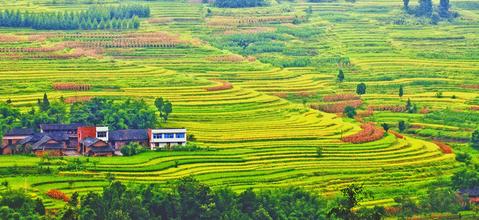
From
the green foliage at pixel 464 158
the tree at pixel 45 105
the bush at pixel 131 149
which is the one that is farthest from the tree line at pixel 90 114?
the green foliage at pixel 464 158

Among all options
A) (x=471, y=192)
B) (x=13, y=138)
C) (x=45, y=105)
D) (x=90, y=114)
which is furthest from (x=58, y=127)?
(x=471, y=192)

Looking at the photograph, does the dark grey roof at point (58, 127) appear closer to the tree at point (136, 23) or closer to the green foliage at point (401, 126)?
the green foliage at point (401, 126)

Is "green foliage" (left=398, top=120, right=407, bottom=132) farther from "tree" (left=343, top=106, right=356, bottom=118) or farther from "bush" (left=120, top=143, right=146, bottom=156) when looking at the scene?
"bush" (left=120, top=143, right=146, bottom=156)

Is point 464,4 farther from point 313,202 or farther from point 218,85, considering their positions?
point 313,202

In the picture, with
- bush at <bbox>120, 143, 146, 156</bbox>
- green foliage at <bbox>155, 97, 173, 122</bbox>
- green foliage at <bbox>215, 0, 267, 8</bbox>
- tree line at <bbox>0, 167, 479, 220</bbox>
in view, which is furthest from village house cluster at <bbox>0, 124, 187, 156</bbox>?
green foliage at <bbox>215, 0, 267, 8</bbox>

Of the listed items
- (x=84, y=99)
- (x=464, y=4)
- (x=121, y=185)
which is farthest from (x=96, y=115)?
(x=464, y=4)
